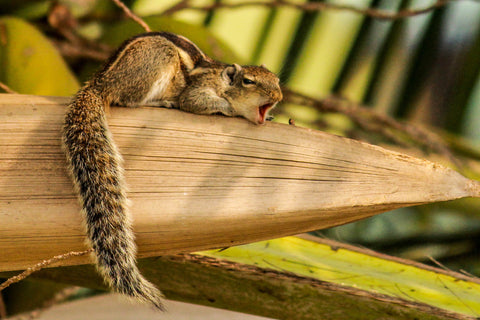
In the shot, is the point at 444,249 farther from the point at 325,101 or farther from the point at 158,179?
the point at 158,179

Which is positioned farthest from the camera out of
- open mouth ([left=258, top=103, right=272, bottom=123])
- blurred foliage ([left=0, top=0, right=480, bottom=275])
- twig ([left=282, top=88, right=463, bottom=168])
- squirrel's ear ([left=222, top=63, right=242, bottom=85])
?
blurred foliage ([left=0, top=0, right=480, bottom=275])

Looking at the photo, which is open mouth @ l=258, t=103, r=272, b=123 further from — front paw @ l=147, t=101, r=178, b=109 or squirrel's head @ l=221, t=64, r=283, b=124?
front paw @ l=147, t=101, r=178, b=109

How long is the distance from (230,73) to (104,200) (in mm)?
497

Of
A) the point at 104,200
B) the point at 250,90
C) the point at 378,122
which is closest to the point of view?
the point at 104,200

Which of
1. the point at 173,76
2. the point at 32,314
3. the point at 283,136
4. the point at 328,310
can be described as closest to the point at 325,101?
the point at 173,76

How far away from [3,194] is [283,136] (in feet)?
1.41

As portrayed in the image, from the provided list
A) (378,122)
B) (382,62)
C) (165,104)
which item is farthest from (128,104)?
(382,62)

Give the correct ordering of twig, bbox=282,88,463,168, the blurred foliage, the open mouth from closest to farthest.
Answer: the open mouth, twig, bbox=282,88,463,168, the blurred foliage

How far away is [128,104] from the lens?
1.00m

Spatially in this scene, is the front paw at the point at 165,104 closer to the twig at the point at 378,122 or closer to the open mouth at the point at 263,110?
the open mouth at the point at 263,110

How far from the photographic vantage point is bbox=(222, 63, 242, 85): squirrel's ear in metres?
1.17

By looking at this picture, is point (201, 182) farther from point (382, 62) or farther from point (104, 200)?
point (382, 62)

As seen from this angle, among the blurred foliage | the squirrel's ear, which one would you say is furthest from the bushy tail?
the blurred foliage

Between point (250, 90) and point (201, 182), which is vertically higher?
point (250, 90)
